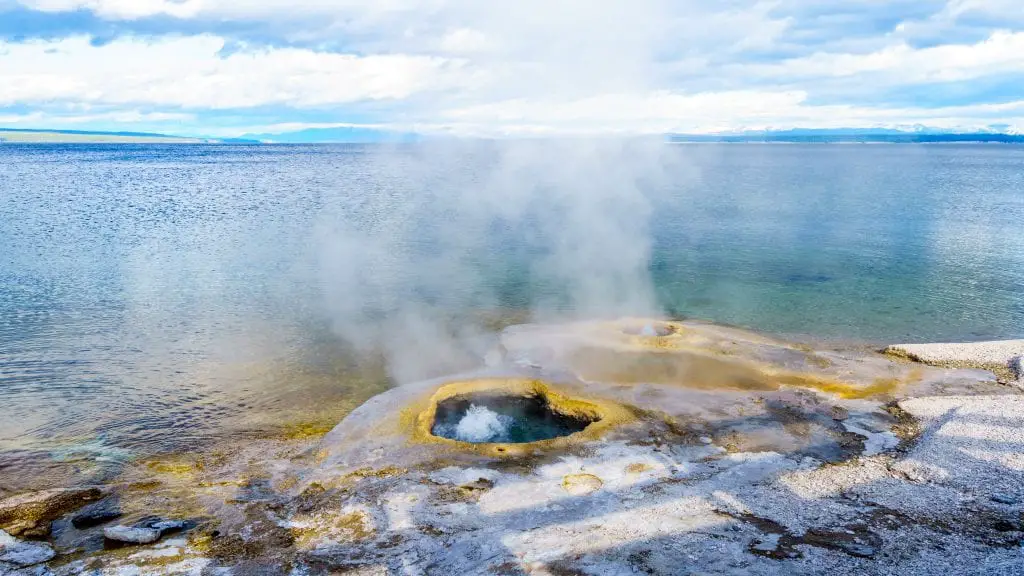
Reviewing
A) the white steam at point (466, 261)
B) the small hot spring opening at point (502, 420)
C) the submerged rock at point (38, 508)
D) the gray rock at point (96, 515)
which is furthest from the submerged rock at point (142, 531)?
the white steam at point (466, 261)

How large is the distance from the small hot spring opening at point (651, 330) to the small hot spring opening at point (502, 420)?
6115 millimetres

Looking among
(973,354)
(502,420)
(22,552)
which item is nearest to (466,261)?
(502,420)

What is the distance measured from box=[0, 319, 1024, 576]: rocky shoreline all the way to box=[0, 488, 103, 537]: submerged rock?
40 mm

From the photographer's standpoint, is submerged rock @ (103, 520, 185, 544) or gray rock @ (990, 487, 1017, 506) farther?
gray rock @ (990, 487, 1017, 506)

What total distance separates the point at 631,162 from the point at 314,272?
76.2m

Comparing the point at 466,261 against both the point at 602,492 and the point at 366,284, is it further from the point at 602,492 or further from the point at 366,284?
the point at 602,492

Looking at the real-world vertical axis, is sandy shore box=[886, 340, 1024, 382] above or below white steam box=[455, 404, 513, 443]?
above

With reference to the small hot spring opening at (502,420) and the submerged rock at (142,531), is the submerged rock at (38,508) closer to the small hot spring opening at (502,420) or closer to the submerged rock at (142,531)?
the submerged rock at (142,531)

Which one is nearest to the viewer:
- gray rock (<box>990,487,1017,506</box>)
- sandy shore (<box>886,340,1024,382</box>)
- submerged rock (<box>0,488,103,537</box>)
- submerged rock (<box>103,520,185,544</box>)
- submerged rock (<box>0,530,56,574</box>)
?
submerged rock (<box>0,530,56,574</box>)

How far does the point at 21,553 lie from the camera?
9625 millimetres

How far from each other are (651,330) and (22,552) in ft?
55.4

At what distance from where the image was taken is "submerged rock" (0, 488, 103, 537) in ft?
34.7

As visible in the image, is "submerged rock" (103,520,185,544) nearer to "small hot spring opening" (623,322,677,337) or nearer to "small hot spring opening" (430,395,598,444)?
"small hot spring opening" (430,395,598,444)

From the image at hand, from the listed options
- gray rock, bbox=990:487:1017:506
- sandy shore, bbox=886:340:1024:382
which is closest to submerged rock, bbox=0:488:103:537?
gray rock, bbox=990:487:1017:506
